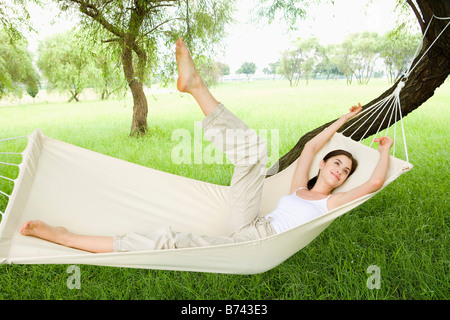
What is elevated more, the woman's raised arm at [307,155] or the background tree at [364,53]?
the background tree at [364,53]

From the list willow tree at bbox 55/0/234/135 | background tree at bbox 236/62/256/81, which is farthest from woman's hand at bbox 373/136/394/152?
background tree at bbox 236/62/256/81

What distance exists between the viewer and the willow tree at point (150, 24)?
2.91 m

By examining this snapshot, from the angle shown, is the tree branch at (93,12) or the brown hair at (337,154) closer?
the brown hair at (337,154)

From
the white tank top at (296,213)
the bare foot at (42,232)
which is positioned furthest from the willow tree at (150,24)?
the bare foot at (42,232)

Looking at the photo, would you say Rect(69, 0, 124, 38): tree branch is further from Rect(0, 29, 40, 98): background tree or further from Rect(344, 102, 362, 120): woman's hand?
Rect(0, 29, 40, 98): background tree

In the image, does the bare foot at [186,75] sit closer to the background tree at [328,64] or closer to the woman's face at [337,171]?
the woman's face at [337,171]

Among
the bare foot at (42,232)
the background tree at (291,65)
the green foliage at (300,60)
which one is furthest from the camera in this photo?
the background tree at (291,65)

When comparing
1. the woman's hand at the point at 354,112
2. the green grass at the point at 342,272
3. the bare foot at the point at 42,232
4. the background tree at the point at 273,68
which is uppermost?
the background tree at the point at 273,68

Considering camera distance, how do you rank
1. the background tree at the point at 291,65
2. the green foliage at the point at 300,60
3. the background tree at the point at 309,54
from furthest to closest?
the background tree at the point at 291,65
the green foliage at the point at 300,60
the background tree at the point at 309,54

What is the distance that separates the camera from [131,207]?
1.81 metres

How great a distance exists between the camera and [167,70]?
Result: 3887 millimetres

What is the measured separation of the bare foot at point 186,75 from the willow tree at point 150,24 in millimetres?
1080
